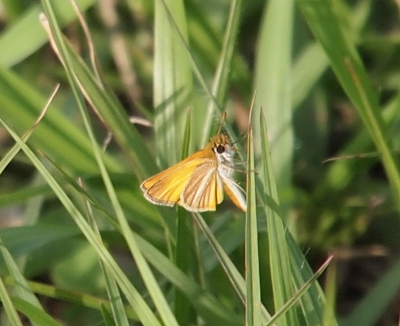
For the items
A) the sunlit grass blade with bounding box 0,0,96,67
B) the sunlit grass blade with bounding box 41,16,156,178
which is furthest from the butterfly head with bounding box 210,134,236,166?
the sunlit grass blade with bounding box 0,0,96,67

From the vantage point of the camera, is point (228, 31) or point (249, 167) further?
point (228, 31)

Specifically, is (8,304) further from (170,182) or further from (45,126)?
(45,126)

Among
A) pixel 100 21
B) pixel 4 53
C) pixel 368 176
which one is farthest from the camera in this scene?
pixel 100 21

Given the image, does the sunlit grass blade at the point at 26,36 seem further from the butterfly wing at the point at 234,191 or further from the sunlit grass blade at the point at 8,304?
the sunlit grass blade at the point at 8,304

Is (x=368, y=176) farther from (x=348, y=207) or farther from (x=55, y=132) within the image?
(x=55, y=132)

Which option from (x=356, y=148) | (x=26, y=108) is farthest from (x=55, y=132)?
(x=356, y=148)

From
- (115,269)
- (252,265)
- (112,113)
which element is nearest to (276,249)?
(252,265)

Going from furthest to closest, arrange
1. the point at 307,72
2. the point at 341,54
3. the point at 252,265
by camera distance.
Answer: the point at 307,72, the point at 341,54, the point at 252,265

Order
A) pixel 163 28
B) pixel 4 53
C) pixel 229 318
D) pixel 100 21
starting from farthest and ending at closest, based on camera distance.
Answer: pixel 100 21 → pixel 4 53 → pixel 163 28 → pixel 229 318
